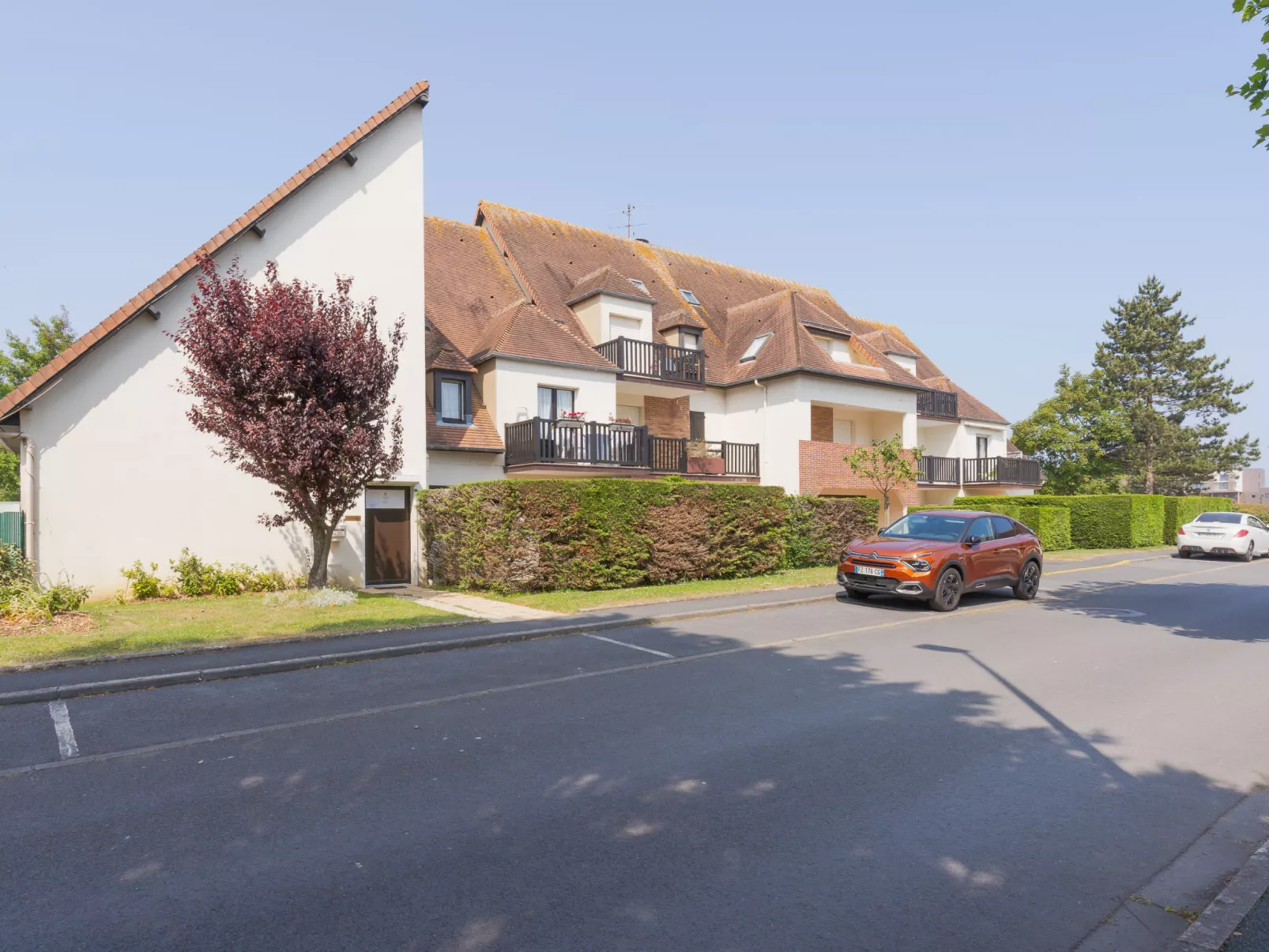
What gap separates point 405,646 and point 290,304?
6.47m

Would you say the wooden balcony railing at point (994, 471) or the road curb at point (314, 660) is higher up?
the wooden balcony railing at point (994, 471)

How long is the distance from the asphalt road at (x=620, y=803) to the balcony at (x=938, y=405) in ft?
88.4

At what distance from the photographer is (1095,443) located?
44.3 m

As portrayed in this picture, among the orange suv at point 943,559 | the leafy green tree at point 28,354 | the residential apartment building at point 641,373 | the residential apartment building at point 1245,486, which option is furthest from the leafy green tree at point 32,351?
the residential apartment building at point 1245,486

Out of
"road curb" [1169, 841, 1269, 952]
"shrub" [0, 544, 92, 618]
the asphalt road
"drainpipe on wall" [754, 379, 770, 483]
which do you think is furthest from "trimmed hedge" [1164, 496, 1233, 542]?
"shrub" [0, 544, 92, 618]

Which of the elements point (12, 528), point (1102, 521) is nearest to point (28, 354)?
point (12, 528)

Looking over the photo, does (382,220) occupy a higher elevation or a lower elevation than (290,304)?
higher

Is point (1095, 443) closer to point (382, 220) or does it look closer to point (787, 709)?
point (382, 220)

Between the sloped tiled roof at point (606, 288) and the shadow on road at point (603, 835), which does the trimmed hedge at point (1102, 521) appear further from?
the shadow on road at point (603, 835)

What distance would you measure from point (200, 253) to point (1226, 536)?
3061cm

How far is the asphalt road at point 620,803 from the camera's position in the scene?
10.9 ft

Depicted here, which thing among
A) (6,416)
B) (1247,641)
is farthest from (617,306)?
(1247,641)

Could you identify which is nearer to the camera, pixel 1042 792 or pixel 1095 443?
pixel 1042 792

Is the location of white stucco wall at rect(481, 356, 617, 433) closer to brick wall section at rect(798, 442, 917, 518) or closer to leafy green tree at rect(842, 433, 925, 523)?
brick wall section at rect(798, 442, 917, 518)
